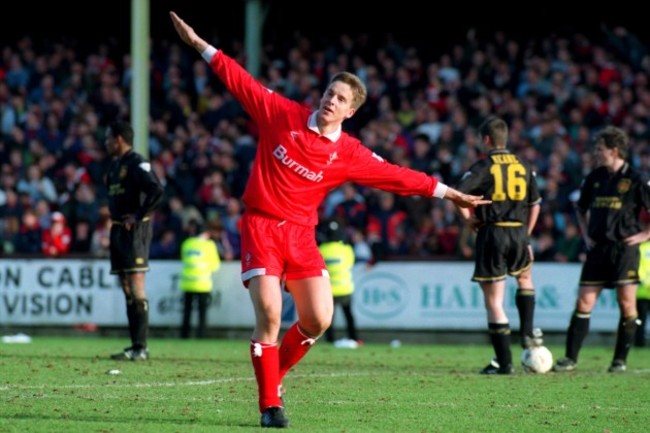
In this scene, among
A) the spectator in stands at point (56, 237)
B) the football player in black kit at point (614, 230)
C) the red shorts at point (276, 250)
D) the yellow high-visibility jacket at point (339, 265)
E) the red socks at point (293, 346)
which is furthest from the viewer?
the spectator in stands at point (56, 237)

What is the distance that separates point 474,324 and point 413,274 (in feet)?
3.65

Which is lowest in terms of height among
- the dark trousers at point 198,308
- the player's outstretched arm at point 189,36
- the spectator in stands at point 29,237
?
the dark trousers at point 198,308

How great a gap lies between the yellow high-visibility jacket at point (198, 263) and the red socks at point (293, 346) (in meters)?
9.78

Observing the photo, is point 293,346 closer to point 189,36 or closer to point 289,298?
point 189,36

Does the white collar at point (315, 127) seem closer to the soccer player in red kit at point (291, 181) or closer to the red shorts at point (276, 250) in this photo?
the soccer player in red kit at point (291, 181)

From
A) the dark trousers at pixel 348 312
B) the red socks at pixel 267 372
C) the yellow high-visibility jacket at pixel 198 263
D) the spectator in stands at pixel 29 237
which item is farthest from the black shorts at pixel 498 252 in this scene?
the spectator in stands at pixel 29 237

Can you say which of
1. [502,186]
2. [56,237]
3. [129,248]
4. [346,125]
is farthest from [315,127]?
[346,125]

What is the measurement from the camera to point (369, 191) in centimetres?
2205

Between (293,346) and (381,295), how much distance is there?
32.9ft

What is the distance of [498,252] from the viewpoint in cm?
1286

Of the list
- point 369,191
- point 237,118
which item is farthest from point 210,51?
point 237,118

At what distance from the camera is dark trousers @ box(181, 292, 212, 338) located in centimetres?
Answer: 1916

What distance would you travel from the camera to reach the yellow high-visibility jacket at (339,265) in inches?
715

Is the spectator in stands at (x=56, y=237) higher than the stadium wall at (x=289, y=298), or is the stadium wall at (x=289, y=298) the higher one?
the spectator in stands at (x=56, y=237)
